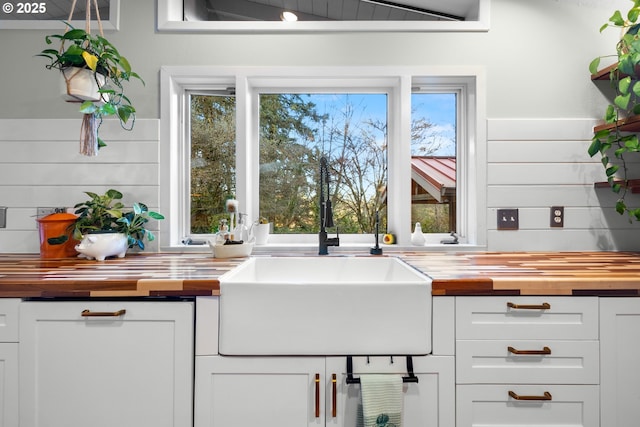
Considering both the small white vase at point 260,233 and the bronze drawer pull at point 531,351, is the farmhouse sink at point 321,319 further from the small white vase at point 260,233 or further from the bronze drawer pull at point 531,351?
the small white vase at point 260,233

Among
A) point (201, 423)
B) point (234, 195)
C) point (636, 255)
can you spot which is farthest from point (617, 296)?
point (234, 195)

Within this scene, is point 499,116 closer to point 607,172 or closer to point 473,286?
point 607,172

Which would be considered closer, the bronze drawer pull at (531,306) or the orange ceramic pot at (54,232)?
the bronze drawer pull at (531,306)

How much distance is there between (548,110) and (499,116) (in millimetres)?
260

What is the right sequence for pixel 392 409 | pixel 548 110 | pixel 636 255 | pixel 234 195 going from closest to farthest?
pixel 392 409, pixel 636 255, pixel 548 110, pixel 234 195

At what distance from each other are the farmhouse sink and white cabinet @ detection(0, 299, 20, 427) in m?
0.68

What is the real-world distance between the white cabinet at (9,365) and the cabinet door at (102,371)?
0.02 metres

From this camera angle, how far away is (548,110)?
203 centimetres

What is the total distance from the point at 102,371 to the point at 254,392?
0.50 metres

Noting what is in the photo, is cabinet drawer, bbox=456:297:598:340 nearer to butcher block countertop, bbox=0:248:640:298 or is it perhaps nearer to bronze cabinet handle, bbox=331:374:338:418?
butcher block countertop, bbox=0:248:640:298

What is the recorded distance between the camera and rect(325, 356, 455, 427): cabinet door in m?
1.24

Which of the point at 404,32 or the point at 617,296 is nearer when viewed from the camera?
the point at 617,296

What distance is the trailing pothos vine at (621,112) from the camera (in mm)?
1716

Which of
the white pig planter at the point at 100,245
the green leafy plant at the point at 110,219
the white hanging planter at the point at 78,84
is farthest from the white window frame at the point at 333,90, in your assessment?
the white hanging planter at the point at 78,84
